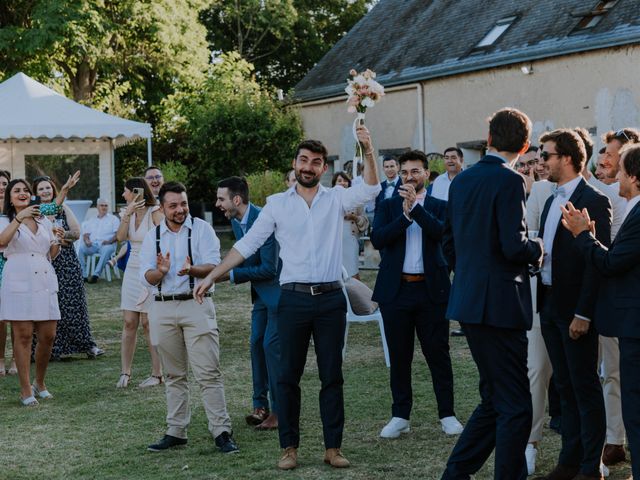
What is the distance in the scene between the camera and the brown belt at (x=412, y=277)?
7.02 m

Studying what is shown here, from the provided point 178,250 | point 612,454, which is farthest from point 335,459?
point 178,250

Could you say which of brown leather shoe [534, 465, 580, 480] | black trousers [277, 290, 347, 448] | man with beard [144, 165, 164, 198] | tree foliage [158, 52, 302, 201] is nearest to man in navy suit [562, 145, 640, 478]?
brown leather shoe [534, 465, 580, 480]

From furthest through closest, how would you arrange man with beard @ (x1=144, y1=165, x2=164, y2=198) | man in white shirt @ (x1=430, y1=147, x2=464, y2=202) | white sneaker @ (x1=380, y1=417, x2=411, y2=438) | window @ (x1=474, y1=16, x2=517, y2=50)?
1. window @ (x1=474, y1=16, x2=517, y2=50)
2. man in white shirt @ (x1=430, y1=147, x2=464, y2=202)
3. man with beard @ (x1=144, y1=165, x2=164, y2=198)
4. white sneaker @ (x1=380, y1=417, x2=411, y2=438)

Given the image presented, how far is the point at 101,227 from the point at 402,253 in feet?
43.0

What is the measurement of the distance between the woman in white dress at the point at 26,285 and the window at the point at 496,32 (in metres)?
16.5

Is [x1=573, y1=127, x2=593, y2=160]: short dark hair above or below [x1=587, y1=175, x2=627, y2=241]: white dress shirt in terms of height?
above

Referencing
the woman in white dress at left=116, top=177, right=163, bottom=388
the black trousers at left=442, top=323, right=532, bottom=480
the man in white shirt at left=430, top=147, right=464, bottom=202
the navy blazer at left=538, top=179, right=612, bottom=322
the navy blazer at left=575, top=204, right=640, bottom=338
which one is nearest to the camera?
the navy blazer at left=575, top=204, right=640, bottom=338

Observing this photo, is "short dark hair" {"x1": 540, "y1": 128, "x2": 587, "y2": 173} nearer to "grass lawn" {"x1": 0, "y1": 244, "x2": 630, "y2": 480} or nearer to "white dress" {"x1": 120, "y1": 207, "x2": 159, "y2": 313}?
"grass lawn" {"x1": 0, "y1": 244, "x2": 630, "y2": 480}

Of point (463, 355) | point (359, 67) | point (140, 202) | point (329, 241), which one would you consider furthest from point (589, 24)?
point (329, 241)

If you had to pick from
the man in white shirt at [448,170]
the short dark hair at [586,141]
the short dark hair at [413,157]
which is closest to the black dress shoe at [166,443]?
the short dark hair at [413,157]

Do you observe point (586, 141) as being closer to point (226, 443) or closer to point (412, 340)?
point (412, 340)

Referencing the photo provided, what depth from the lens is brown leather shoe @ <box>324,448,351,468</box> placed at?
6188 mm

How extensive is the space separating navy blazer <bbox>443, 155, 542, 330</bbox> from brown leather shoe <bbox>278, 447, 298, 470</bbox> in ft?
5.41

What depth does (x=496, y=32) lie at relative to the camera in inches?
924
